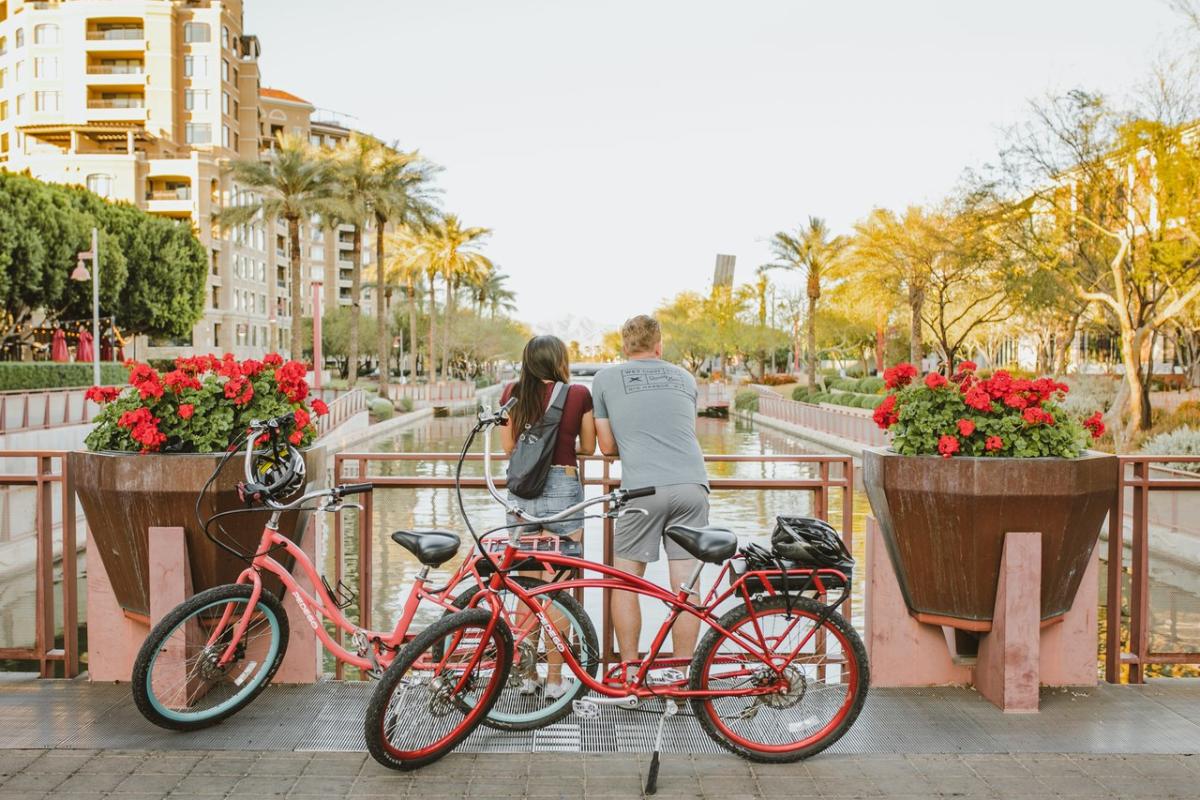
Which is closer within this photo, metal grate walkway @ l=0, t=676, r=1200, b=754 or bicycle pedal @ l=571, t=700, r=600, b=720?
bicycle pedal @ l=571, t=700, r=600, b=720

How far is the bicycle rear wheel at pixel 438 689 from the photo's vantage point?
4.34 m

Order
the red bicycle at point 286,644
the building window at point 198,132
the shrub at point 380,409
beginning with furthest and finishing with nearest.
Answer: the building window at point 198,132 < the shrub at point 380,409 < the red bicycle at point 286,644

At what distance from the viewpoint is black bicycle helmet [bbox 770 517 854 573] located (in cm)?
458

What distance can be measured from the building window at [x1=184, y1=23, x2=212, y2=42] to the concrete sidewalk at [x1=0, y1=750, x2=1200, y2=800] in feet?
279

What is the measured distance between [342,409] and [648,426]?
3359cm

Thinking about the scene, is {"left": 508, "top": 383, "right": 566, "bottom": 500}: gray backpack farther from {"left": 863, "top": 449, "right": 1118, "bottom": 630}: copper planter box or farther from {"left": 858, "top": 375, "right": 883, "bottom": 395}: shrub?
{"left": 858, "top": 375, "right": 883, "bottom": 395}: shrub

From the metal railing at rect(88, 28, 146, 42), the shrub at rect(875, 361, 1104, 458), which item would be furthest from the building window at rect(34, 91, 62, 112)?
the shrub at rect(875, 361, 1104, 458)

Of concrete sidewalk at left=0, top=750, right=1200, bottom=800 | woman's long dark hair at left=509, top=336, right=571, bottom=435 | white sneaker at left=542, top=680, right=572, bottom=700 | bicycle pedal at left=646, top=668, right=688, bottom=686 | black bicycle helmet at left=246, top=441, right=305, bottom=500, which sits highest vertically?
woman's long dark hair at left=509, top=336, right=571, bottom=435

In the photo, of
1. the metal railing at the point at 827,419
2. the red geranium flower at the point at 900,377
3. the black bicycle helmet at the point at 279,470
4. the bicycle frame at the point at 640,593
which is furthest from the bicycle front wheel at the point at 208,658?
the metal railing at the point at 827,419

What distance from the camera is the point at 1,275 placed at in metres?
40.9

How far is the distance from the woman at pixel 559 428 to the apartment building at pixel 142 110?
234ft

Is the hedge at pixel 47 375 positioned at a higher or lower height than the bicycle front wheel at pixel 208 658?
higher

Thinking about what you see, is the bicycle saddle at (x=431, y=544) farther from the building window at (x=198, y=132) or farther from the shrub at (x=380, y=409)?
the building window at (x=198, y=132)

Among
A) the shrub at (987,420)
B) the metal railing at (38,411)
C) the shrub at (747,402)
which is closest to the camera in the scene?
the shrub at (987,420)
